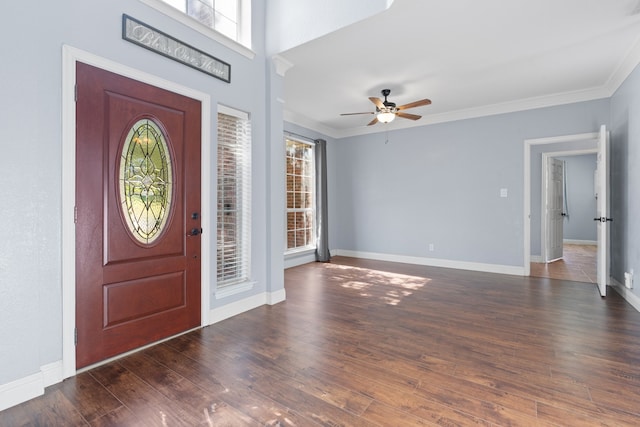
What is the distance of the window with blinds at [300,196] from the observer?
612 centimetres

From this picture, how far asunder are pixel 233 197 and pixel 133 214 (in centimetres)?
107

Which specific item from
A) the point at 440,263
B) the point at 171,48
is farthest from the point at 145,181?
the point at 440,263

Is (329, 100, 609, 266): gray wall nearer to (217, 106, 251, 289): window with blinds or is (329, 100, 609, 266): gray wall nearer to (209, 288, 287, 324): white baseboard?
(209, 288, 287, 324): white baseboard

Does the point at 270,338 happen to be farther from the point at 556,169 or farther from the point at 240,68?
the point at 556,169

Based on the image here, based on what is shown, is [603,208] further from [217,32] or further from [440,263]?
[217,32]

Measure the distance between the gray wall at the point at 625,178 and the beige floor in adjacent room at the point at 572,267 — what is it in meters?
0.68

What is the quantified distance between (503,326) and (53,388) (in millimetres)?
3494

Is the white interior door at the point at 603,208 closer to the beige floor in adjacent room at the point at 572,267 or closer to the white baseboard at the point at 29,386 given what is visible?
the beige floor in adjacent room at the point at 572,267

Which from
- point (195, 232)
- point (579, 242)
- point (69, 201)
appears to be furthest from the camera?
point (579, 242)

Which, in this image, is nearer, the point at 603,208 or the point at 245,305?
the point at 245,305

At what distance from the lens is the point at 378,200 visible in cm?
666

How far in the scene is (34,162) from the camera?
1.94 meters

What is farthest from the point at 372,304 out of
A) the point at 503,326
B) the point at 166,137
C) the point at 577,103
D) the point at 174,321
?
the point at 577,103

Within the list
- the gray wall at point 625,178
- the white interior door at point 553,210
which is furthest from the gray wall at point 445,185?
the gray wall at point 625,178
